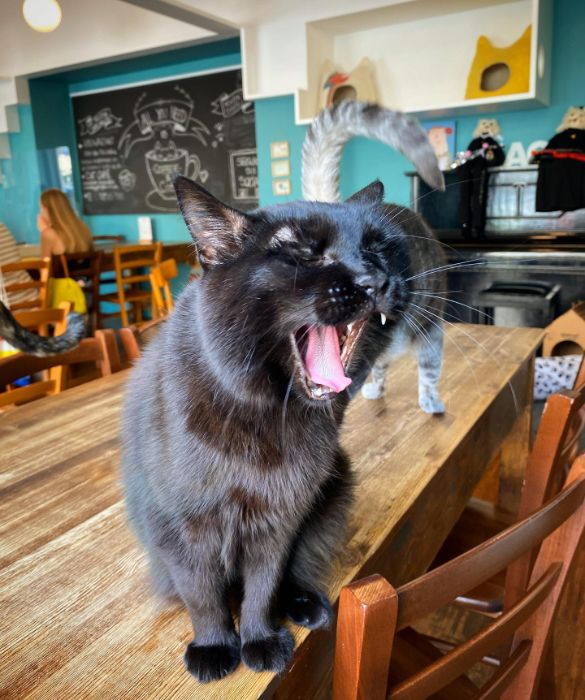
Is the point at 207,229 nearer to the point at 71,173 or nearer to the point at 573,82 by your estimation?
the point at 573,82

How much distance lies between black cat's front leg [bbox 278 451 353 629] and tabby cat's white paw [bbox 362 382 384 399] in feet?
1.78

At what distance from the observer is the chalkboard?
16.4 ft

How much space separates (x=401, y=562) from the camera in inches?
34.7

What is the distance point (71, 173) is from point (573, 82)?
505cm

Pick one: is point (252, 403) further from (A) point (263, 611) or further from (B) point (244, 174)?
(B) point (244, 174)

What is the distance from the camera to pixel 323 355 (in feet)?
1.99

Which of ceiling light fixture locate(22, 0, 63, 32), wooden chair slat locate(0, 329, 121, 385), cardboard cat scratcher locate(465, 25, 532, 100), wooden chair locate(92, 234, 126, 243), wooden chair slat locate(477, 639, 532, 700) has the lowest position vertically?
wooden chair slat locate(477, 639, 532, 700)

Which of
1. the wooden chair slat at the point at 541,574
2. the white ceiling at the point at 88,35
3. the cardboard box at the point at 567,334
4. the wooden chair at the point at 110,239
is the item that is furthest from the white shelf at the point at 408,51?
the wooden chair slat at the point at 541,574

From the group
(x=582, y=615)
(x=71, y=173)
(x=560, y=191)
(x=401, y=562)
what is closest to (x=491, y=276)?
(x=560, y=191)

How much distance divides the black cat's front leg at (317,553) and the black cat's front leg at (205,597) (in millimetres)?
84

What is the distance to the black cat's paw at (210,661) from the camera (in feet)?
1.85

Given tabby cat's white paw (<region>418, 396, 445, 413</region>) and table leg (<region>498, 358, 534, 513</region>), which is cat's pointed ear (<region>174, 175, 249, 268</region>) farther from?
table leg (<region>498, 358, 534, 513</region>)

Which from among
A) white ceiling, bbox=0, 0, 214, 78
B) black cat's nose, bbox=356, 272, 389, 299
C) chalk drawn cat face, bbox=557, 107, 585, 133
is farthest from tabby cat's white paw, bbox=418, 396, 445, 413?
white ceiling, bbox=0, 0, 214, 78

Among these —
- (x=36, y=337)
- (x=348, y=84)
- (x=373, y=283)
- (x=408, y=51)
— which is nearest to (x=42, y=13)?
(x=348, y=84)
